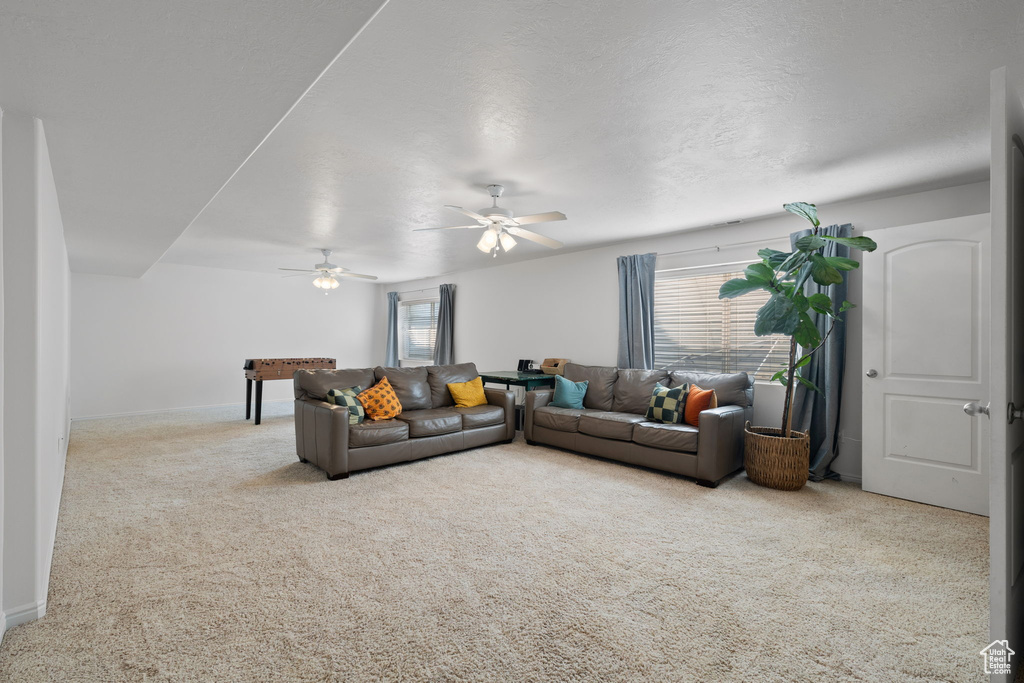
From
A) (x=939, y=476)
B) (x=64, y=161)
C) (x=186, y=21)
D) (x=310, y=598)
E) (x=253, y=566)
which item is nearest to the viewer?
(x=186, y=21)

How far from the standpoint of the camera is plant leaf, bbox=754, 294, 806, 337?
3.64 meters

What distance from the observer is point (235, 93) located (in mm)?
1819

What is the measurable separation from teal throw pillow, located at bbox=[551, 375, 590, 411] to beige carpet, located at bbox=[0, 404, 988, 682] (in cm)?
141

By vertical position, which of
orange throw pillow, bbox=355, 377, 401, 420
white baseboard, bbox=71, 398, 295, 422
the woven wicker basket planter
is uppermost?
orange throw pillow, bbox=355, 377, 401, 420

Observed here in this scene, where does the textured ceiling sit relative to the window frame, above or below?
above

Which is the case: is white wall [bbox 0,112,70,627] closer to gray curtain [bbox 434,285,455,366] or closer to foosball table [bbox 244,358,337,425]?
foosball table [bbox 244,358,337,425]

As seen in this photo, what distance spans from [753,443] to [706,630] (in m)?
2.33

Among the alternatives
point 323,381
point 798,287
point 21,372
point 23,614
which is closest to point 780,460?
point 798,287

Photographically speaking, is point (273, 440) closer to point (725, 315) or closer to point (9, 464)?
point (9, 464)

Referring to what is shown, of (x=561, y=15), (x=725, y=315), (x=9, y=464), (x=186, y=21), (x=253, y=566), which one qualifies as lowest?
(x=253, y=566)

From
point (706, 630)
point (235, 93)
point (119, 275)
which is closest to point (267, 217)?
point (235, 93)

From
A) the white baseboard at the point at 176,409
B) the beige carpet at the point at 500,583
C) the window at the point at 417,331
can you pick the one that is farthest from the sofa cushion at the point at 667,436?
the white baseboard at the point at 176,409

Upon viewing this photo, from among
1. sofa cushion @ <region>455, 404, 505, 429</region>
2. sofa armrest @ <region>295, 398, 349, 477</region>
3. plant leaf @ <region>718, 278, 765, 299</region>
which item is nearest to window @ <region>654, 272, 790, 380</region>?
plant leaf @ <region>718, 278, 765, 299</region>

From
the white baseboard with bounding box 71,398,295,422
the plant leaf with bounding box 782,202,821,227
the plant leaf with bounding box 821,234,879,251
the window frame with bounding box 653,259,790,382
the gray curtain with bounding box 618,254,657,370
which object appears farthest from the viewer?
the white baseboard with bounding box 71,398,295,422
